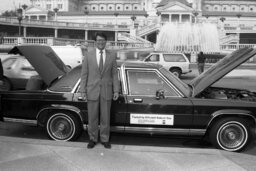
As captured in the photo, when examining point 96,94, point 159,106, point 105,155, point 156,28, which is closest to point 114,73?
point 96,94

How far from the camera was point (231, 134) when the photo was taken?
596 centimetres

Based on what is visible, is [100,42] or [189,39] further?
[189,39]

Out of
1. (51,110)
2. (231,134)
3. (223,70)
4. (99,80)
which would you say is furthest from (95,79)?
(231,134)

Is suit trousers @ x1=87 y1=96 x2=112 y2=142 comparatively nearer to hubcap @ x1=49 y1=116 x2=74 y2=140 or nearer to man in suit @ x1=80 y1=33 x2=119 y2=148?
man in suit @ x1=80 y1=33 x2=119 y2=148

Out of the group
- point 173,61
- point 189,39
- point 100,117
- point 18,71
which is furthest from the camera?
point 189,39

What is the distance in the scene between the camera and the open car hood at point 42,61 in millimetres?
6938

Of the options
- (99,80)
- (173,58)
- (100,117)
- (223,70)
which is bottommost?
(100,117)

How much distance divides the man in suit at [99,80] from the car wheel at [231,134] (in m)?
1.79

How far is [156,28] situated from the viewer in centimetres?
8019

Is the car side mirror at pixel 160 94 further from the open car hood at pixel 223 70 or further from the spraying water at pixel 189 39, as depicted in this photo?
the spraying water at pixel 189 39

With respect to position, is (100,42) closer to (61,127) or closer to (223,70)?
(61,127)

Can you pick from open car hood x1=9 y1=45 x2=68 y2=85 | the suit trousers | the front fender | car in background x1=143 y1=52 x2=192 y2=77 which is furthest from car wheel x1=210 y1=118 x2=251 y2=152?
car in background x1=143 y1=52 x2=192 y2=77

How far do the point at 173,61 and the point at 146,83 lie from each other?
15.2 m

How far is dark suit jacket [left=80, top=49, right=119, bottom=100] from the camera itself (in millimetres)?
5613
